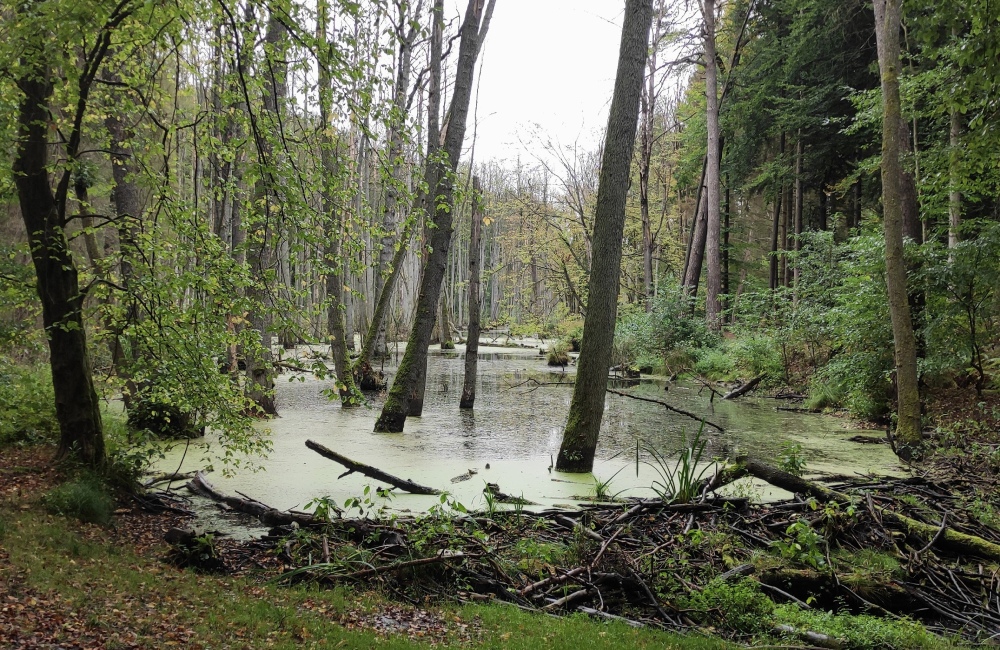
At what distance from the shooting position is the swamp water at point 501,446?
5.93 meters

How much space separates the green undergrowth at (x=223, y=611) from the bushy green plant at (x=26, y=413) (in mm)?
2340

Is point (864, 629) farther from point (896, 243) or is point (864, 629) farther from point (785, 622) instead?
point (896, 243)

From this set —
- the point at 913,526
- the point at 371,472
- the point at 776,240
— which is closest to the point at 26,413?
the point at 371,472

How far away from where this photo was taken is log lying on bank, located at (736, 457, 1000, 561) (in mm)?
4113

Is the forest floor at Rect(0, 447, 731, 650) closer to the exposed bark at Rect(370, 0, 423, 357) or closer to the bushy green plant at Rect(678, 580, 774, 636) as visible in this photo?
the bushy green plant at Rect(678, 580, 774, 636)

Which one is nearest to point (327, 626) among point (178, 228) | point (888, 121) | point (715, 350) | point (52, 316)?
point (178, 228)

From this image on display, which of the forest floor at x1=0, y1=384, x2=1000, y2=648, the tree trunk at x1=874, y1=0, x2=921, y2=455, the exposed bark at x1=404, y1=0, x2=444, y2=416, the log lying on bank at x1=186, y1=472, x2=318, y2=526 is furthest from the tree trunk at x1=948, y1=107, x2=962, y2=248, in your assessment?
the log lying on bank at x1=186, y1=472, x2=318, y2=526

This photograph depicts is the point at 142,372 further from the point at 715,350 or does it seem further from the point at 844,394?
the point at 715,350

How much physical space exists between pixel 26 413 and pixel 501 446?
543cm

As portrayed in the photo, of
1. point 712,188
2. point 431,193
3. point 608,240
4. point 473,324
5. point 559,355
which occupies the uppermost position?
point 712,188

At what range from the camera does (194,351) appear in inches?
180

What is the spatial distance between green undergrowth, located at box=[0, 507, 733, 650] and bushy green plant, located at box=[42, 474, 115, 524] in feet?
1.50

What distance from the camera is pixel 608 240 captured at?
670 centimetres

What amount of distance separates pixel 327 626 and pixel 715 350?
52.4 ft
